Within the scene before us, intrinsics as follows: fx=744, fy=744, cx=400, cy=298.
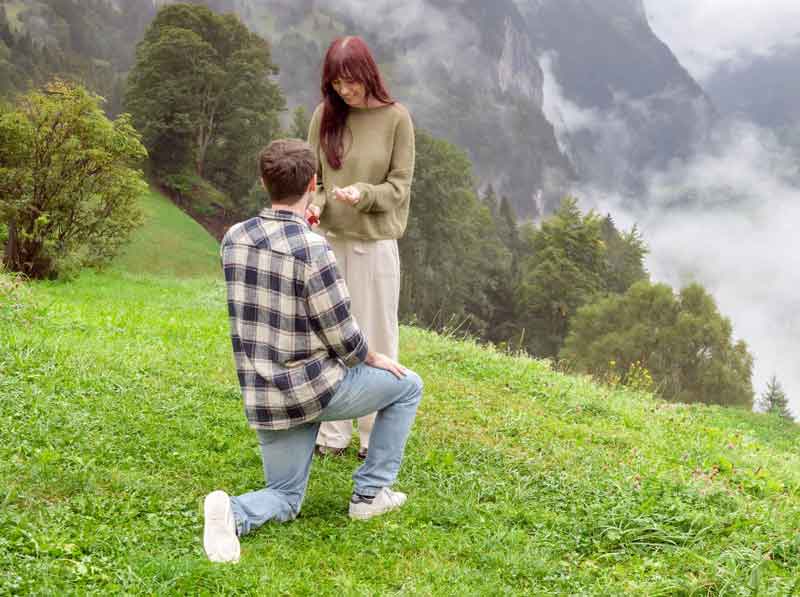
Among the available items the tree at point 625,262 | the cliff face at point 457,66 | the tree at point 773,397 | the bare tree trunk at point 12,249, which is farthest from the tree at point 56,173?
the cliff face at point 457,66

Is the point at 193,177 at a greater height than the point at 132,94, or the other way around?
the point at 132,94

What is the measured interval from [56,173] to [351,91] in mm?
13451

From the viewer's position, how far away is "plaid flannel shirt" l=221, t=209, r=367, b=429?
3.68 meters

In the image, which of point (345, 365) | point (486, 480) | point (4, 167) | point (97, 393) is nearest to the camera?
point (345, 365)

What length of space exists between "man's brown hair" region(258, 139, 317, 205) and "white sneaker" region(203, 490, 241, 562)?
153 centimetres

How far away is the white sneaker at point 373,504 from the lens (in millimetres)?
4238

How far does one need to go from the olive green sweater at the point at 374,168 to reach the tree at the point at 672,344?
118 ft

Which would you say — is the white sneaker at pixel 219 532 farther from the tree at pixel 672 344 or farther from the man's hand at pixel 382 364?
the tree at pixel 672 344

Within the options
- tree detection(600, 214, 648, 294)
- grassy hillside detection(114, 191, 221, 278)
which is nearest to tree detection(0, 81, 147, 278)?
grassy hillside detection(114, 191, 221, 278)

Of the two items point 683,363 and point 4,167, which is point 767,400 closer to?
point 683,363

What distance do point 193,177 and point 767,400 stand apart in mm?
30836

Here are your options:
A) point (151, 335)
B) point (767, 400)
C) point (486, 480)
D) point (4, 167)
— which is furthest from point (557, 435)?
point (767, 400)

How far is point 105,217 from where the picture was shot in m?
17.8

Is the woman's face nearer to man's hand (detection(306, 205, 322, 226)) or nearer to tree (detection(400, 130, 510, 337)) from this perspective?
man's hand (detection(306, 205, 322, 226))
